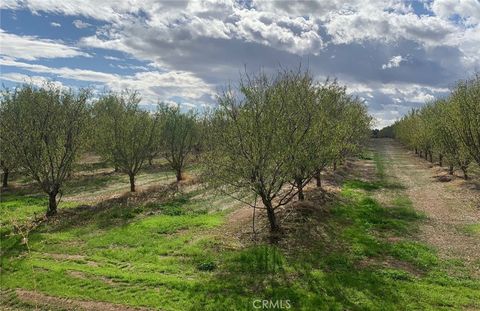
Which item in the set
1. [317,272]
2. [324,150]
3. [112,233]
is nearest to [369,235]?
[324,150]

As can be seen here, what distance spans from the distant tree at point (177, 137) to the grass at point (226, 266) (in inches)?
719

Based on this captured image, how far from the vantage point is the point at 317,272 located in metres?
19.2

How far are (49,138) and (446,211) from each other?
32.1 metres

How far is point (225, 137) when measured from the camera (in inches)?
950

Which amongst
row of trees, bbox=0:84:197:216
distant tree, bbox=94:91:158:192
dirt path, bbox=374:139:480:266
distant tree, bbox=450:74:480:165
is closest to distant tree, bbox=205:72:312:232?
dirt path, bbox=374:139:480:266

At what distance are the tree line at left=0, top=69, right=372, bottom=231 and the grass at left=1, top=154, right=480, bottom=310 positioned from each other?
353cm

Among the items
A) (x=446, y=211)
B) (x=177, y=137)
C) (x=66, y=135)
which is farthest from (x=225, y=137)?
(x=177, y=137)

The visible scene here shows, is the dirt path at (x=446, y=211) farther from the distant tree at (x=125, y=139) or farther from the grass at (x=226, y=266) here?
the distant tree at (x=125, y=139)

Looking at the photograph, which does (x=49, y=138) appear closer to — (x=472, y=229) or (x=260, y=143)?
(x=260, y=143)

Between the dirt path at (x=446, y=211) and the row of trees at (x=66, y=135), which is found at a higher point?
the row of trees at (x=66, y=135)

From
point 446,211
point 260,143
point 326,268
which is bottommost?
point 326,268

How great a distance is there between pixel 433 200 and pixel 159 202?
2526 cm

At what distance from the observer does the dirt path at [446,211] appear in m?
24.0

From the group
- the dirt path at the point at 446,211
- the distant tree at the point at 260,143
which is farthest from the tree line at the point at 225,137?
the dirt path at the point at 446,211
